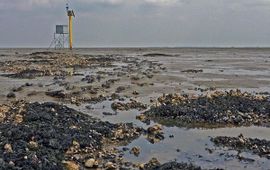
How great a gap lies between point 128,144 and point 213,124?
518cm

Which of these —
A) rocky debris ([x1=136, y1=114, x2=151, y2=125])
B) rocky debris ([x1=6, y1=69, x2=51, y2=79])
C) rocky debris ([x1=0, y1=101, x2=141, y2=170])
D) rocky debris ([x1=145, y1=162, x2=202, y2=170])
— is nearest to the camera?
rocky debris ([x1=145, y1=162, x2=202, y2=170])

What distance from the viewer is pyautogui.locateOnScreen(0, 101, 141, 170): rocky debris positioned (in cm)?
1214

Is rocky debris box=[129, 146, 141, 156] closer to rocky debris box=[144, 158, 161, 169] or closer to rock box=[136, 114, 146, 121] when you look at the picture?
rocky debris box=[144, 158, 161, 169]

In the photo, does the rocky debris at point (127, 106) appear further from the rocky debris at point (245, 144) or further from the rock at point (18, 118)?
the rocky debris at point (245, 144)

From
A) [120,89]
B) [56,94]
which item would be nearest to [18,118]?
[56,94]

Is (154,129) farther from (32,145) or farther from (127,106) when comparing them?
(127,106)

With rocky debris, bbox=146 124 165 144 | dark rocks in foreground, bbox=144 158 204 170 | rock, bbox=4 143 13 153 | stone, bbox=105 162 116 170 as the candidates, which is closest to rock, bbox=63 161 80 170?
stone, bbox=105 162 116 170

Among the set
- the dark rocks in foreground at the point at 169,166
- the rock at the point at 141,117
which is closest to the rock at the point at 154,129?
the rock at the point at 141,117

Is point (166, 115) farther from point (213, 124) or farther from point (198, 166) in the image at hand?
point (198, 166)

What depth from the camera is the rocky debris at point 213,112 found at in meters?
19.0

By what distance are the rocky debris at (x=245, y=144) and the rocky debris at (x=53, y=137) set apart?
3161 mm

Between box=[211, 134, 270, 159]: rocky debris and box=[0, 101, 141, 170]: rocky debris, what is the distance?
316 centimetres

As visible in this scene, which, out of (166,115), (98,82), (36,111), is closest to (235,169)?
(166,115)

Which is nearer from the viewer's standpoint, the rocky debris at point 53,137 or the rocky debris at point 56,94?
the rocky debris at point 53,137
